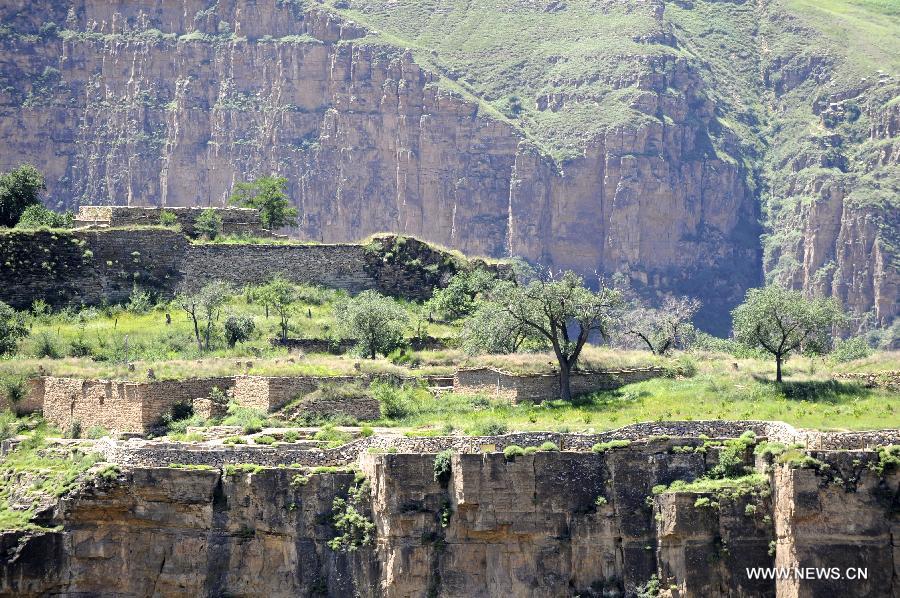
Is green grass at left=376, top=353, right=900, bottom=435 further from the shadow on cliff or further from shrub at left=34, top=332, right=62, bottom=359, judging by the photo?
shrub at left=34, top=332, right=62, bottom=359

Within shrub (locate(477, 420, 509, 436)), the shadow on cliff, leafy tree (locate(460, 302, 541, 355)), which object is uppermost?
leafy tree (locate(460, 302, 541, 355))

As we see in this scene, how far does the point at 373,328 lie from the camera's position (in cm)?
9219

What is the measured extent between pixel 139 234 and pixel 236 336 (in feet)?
34.5

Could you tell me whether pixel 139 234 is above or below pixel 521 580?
above

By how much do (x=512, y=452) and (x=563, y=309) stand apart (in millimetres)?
14878

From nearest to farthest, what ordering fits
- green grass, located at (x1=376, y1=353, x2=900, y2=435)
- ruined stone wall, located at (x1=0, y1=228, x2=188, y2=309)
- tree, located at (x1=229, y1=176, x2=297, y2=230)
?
green grass, located at (x1=376, y1=353, x2=900, y2=435), ruined stone wall, located at (x1=0, y1=228, x2=188, y2=309), tree, located at (x1=229, y1=176, x2=297, y2=230)

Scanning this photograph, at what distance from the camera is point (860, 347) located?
113625mm

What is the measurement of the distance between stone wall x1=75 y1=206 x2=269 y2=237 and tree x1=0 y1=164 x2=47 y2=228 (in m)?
2.84

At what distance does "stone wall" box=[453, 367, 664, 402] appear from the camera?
84250 mm

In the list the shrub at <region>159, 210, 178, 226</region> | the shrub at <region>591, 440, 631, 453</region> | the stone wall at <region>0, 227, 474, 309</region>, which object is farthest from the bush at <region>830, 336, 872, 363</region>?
the shrub at <region>159, 210, 178, 226</region>

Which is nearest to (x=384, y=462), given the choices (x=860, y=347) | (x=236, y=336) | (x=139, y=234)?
(x=236, y=336)

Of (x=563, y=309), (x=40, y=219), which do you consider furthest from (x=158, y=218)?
(x=563, y=309)

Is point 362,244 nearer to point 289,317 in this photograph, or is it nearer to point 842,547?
point 289,317

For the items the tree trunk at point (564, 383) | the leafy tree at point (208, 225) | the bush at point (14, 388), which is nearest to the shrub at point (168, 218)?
the leafy tree at point (208, 225)
